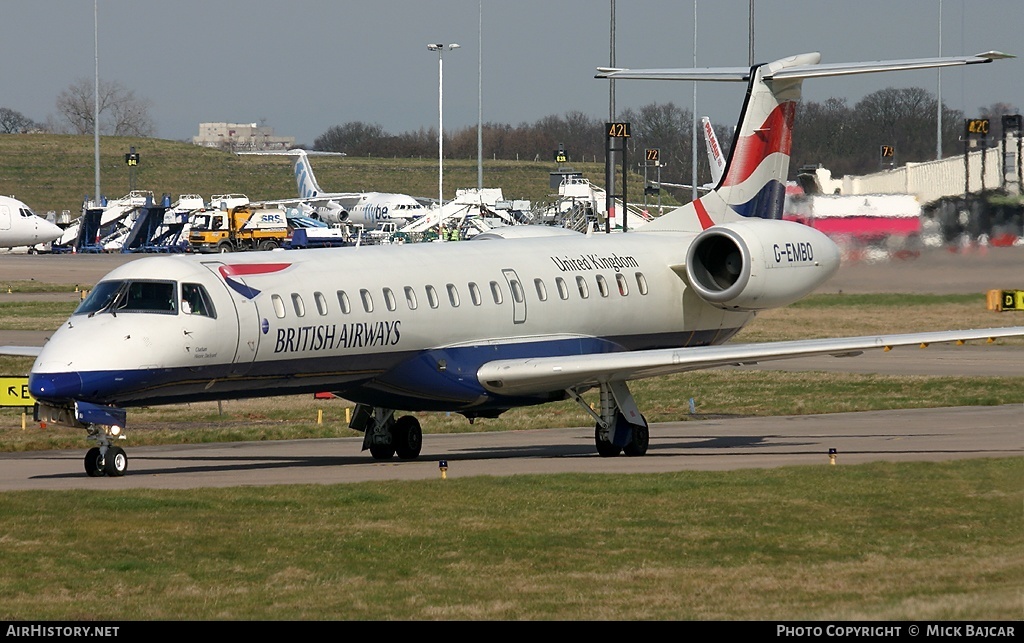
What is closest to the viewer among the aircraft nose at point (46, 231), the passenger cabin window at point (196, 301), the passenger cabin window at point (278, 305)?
the passenger cabin window at point (196, 301)

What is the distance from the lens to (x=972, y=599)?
39.7ft

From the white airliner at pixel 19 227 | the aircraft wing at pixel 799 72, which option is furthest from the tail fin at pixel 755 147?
the white airliner at pixel 19 227

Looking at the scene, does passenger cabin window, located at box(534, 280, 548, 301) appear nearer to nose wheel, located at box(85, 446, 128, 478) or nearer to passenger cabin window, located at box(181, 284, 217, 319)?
passenger cabin window, located at box(181, 284, 217, 319)

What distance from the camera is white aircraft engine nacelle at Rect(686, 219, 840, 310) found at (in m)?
26.5

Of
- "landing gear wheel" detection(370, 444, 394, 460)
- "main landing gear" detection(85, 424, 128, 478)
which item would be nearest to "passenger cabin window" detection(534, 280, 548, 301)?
"landing gear wheel" detection(370, 444, 394, 460)

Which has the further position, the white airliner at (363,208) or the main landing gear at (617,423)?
the white airliner at (363,208)

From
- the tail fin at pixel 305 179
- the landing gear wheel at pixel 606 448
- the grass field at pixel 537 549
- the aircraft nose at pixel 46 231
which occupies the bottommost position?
the landing gear wheel at pixel 606 448

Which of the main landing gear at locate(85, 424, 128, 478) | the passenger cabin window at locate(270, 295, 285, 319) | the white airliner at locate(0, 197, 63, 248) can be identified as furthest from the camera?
the white airliner at locate(0, 197, 63, 248)

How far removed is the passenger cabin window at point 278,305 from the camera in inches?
860

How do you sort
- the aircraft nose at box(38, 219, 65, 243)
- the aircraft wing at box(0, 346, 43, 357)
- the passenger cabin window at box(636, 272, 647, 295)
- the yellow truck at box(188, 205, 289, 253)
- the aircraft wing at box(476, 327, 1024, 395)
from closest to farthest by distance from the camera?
the aircraft wing at box(476, 327, 1024, 395)
the aircraft wing at box(0, 346, 43, 357)
the passenger cabin window at box(636, 272, 647, 295)
the aircraft nose at box(38, 219, 65, 243)
the yellow truck at box(188, 205, 289, 253)

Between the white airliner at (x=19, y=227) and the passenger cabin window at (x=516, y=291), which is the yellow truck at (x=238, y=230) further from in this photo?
the passenger cabin window at (x=516, y=291)

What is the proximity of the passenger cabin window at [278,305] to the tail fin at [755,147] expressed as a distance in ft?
30.9

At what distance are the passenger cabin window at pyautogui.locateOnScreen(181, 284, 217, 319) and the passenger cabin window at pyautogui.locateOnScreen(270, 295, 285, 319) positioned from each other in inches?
39.3

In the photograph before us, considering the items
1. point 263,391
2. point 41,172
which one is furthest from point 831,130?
point 41,172
